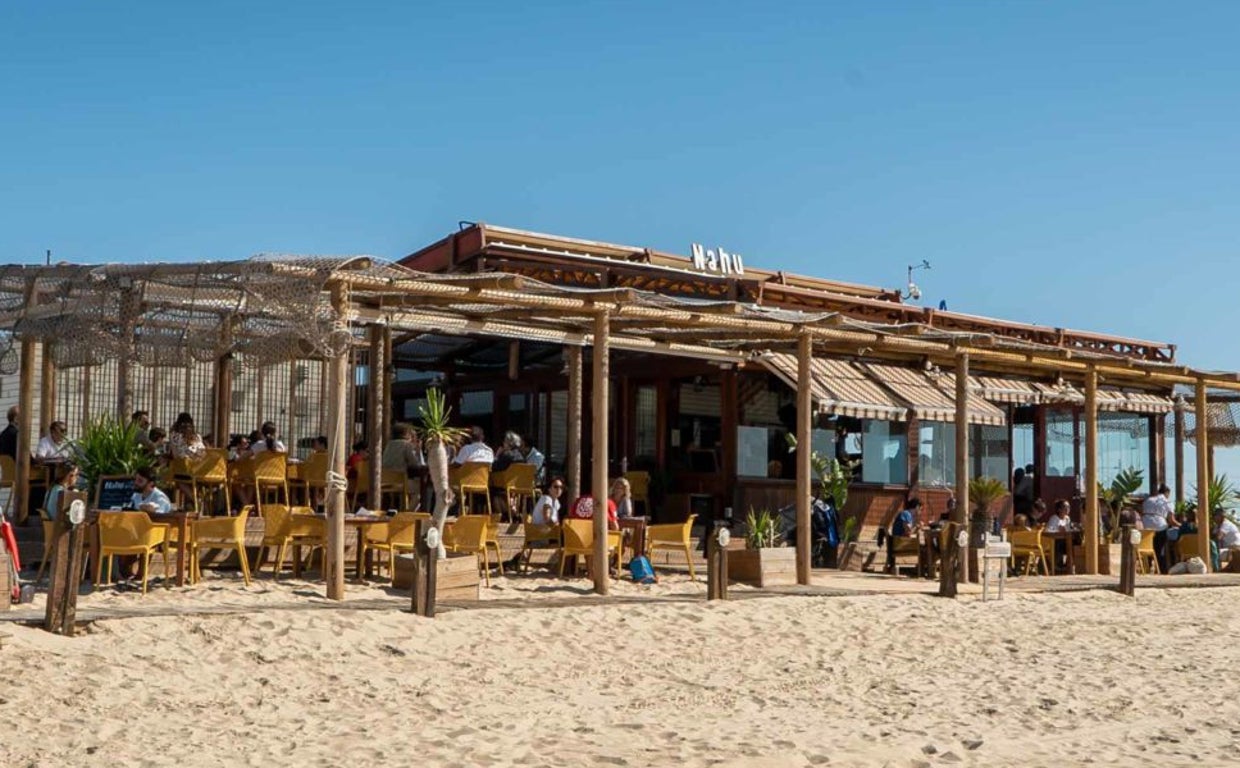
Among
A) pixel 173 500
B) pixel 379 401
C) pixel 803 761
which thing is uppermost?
pixel 379 401

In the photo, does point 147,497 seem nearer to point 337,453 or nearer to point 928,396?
point 337,453

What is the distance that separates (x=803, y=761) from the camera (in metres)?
8.49

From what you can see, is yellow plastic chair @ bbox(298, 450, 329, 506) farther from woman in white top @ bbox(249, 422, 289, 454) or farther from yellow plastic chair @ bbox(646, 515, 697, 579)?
yellow plastic chair @ bbox(646, 515, 697, 579)

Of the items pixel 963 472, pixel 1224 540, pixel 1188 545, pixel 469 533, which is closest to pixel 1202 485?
pixel 1188 545

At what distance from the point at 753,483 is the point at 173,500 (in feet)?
23.8

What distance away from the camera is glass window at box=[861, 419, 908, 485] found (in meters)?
20.2

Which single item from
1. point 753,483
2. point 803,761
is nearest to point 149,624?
point 803,761

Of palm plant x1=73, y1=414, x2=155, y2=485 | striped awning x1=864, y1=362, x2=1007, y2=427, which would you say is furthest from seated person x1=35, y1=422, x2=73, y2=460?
striped awning x1=864, y1=362, x2=1007, y2=427

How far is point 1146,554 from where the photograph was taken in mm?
19359

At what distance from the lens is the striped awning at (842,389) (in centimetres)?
1814

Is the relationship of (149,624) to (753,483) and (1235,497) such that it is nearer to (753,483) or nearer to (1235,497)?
(753,483)

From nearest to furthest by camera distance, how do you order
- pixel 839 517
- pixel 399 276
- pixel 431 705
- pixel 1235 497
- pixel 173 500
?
1. pixel 431 705
2. pixel 399 276
3. pixel 173 500
4. pixel 839 517
5. pixel 1235 497

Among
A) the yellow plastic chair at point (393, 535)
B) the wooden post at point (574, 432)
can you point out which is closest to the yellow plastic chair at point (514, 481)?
the wooden post at point (574, 432)

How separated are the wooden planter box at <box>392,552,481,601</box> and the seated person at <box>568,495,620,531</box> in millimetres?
2202
